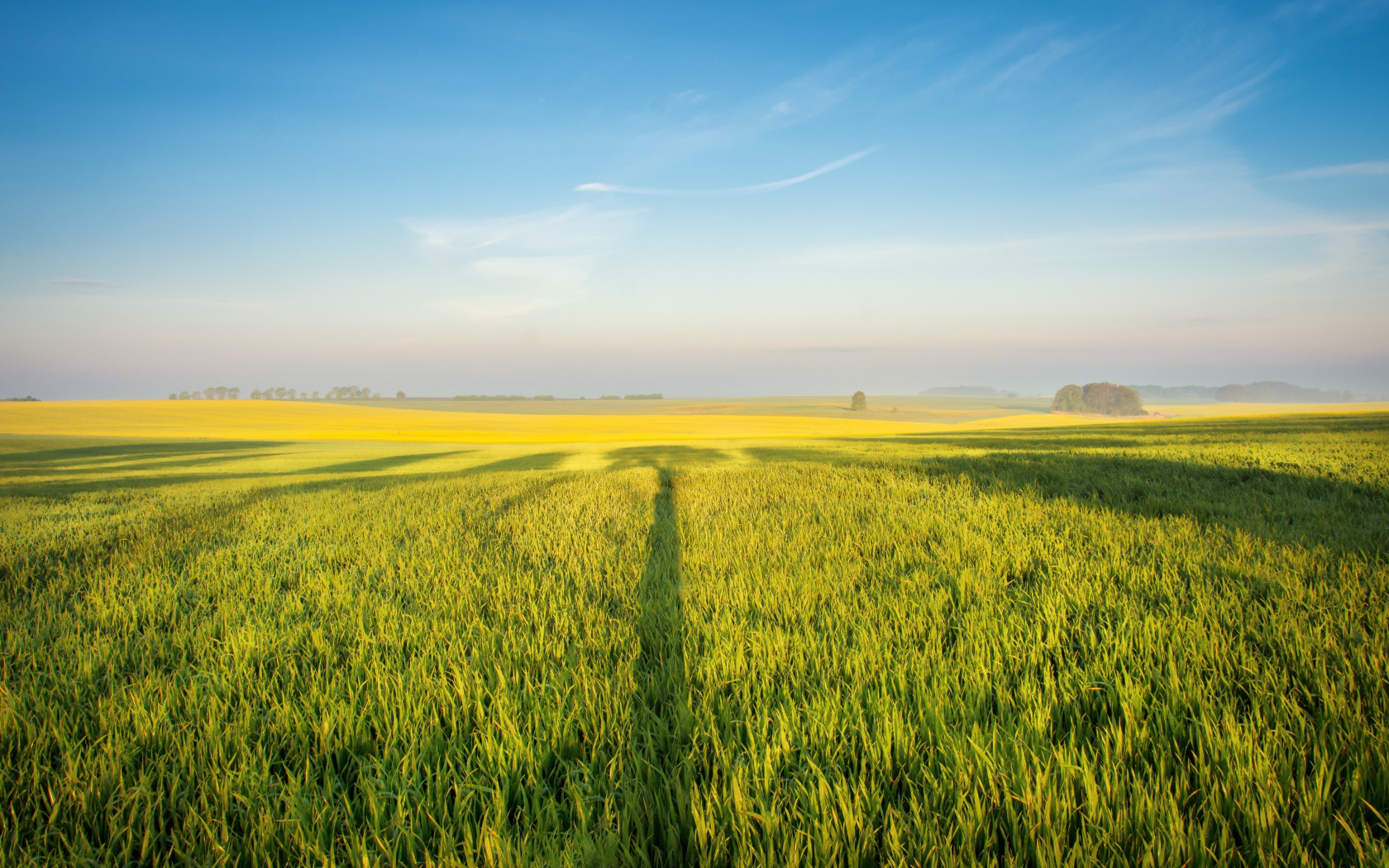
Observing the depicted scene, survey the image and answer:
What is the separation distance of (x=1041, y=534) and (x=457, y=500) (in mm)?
7327

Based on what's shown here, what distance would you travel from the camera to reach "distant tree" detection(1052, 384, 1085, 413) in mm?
106325

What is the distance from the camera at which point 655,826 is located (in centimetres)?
166

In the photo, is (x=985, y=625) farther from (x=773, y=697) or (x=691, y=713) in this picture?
(x=691, y=713)

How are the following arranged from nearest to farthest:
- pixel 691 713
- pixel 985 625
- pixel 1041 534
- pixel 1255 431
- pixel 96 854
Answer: pixel 96 854 < pixel 691 713 < pixel 985 625 < pixel 1041 534 < pixel 1255 431

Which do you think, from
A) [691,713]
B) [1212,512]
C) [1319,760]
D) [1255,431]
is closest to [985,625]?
[1319,760]

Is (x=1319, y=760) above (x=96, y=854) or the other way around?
above

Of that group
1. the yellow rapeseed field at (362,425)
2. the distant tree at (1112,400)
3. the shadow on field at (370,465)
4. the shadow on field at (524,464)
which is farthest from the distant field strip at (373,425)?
the distant tree at (1112,400)

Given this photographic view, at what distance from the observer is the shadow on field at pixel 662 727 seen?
160 centimetres

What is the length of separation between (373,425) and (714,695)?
5290cm

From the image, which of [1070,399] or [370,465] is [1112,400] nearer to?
[1070,399]

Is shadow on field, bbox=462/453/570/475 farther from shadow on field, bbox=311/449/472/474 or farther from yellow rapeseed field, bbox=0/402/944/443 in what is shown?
yellow rapeseed field, bbox=0/402/944/443

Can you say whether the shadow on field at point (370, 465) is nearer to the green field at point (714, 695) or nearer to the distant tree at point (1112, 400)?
the green field at point (714, 695)

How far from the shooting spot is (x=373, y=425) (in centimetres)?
4678

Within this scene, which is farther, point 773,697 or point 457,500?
point 457,500
